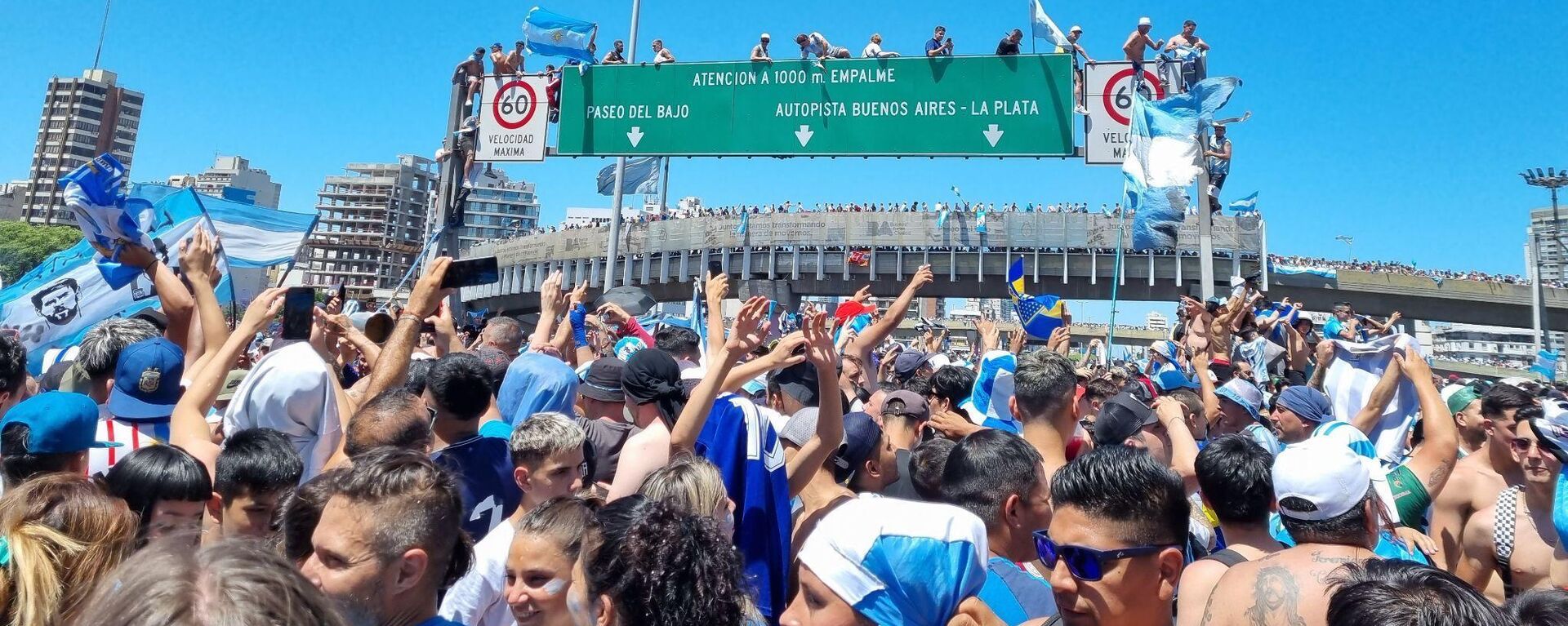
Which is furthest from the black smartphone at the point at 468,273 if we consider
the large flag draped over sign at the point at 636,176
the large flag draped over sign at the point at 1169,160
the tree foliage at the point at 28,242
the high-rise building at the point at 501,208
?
the high-rise building at the point at 501,208

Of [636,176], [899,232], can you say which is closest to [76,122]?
[899,232]

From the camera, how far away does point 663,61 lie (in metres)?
12.8

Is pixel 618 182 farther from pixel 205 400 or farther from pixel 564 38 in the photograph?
pixel 205 400

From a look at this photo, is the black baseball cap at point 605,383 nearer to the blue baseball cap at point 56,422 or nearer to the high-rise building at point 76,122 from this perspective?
the blue baseball cap at point 56,422

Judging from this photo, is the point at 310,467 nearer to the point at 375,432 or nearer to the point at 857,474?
the point at 375,432

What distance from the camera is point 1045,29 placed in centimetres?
1191

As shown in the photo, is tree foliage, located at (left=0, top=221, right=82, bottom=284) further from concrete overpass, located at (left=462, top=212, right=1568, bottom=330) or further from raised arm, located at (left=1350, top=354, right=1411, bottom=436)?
raised arm, located at (left=1350, top=354, right=1411, bottom=436)

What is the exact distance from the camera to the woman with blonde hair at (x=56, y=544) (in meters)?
1.96

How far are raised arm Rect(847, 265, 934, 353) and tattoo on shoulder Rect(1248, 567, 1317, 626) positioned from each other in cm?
303

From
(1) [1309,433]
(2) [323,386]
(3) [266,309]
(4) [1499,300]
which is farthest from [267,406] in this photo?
(4) [1499,300]

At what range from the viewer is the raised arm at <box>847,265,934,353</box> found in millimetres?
5590

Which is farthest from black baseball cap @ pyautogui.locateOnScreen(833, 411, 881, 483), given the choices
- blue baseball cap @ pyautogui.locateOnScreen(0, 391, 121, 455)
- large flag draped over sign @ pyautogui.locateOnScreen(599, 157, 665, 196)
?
large flag draped over sign @ pyautogui.locateOnScreen(599, 157, 665, 196)

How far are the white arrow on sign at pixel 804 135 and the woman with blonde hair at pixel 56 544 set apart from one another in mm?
10610

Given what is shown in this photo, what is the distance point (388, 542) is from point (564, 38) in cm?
1239
